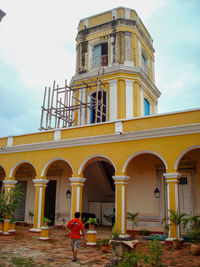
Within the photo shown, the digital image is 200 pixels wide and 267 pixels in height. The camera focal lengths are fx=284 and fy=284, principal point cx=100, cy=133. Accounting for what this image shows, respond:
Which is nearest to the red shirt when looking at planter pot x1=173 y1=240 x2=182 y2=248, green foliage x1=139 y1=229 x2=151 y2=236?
planter pot x1=173 y1=240 x2=182 y2=248

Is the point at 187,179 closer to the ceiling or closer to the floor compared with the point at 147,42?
closer to the floor

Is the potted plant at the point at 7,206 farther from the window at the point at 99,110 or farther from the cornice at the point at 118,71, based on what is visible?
the cornice at the point at 118,71

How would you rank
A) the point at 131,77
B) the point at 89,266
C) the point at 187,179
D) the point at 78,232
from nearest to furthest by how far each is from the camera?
the point at 89,266
the point at 78,232
the point at 187,179
the point at 131,77

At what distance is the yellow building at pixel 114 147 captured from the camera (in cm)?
1128

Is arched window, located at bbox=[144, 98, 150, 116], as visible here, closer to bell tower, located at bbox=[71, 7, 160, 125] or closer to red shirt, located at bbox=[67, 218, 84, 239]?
bell tower, located at bbox=[71, 7, 160, 125]

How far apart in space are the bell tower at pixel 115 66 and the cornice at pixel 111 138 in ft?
12.1

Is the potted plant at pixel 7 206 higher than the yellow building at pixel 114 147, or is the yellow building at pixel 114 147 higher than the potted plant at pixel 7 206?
the yellow building at pixel 114 147

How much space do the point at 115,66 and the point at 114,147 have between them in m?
6.45

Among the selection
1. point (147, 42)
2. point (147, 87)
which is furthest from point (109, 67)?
point (147, 42)

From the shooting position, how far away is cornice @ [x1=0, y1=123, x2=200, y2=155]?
10.7 meters

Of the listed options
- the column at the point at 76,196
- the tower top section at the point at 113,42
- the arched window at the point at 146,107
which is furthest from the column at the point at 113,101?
the column at the point at 76,196

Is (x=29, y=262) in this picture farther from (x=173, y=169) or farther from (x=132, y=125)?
(x=132, y=125)

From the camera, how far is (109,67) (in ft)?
55.6

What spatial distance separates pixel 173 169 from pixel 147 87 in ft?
28.6
